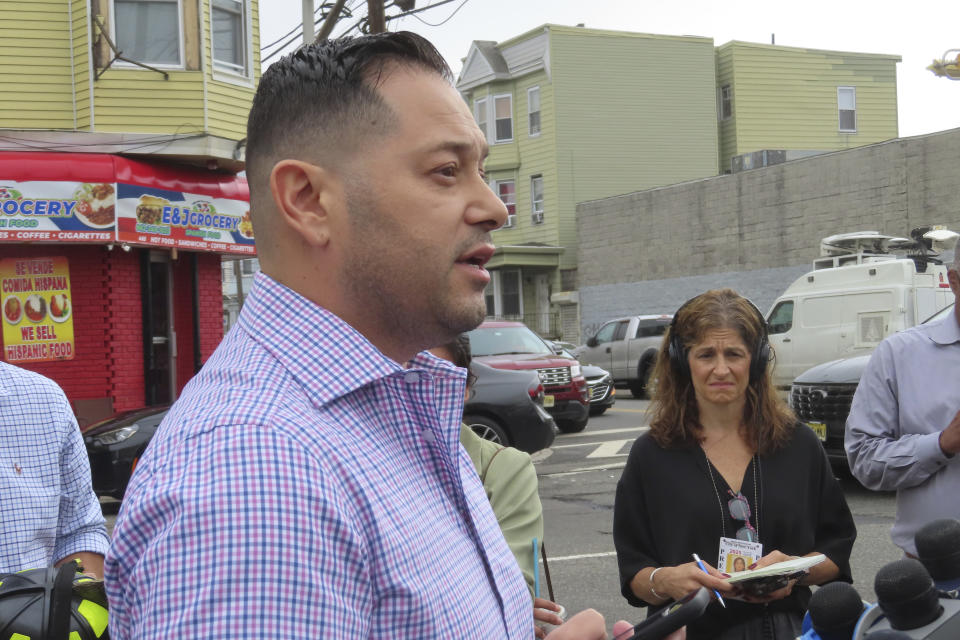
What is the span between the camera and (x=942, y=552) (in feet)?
6.39

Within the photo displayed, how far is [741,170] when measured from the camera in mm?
28266

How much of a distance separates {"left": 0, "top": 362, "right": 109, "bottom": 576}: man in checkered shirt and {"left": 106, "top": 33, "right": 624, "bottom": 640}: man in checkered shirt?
179cm

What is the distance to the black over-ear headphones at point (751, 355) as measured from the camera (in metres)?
3.71

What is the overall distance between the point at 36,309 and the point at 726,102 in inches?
1100

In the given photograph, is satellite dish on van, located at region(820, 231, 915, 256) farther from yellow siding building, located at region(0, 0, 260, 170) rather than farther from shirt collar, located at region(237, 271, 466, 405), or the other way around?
shirt collar, located at region(237, 271, 466, 405)

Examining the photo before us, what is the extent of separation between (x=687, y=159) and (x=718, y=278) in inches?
333

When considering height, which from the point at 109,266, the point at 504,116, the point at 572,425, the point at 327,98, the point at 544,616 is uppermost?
the point at 504,116

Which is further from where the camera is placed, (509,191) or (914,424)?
(509,191)

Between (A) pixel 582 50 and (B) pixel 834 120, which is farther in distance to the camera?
(B) pixel 834 120

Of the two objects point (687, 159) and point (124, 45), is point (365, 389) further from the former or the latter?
point (687, 159)

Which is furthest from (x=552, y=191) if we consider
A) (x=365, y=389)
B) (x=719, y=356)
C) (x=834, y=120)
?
(x=365, y=389)

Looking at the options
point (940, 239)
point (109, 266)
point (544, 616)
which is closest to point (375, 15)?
point (109, 266)

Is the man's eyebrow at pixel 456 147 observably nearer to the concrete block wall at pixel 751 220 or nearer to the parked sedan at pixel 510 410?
the parked sedan at pixel 510 410

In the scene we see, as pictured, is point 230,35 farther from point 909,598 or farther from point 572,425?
point 909,598
